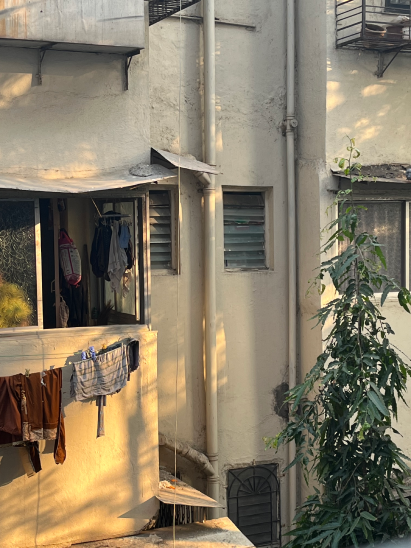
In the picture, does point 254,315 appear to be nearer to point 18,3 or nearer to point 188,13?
point 188,13

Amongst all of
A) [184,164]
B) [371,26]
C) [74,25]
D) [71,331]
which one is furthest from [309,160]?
[71,331]

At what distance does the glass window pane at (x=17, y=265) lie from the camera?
7.76 meters

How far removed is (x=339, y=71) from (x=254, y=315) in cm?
351

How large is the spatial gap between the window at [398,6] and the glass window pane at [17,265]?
5.84 m

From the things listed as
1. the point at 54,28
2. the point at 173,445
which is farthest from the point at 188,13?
the point at 173,445

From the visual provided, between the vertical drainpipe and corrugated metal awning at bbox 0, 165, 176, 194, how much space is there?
1765mm

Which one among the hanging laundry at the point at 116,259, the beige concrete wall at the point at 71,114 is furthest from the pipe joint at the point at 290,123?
the hanging laundry at the point at 116,259

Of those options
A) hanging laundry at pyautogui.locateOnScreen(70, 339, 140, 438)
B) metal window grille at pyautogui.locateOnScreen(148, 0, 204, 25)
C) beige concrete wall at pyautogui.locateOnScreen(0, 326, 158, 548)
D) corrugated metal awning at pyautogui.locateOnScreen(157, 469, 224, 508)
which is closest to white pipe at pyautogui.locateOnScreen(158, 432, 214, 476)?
corrugated metal awning at pyautogui.locateOnScreen(157, 469, 224, 508)

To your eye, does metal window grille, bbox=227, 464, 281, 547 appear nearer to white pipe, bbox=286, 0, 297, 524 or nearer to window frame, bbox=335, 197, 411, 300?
white pipe, bbox=286, 0, 297, 524

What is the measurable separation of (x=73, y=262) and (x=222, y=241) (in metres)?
2.55

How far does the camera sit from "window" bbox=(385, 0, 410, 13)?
33.6 ft

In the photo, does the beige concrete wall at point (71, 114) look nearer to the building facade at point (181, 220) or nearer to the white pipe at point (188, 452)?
the building facade at point (181, 220)

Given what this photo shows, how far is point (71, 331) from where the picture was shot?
314 inches

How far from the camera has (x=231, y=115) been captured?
33.2ft
